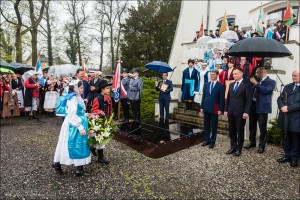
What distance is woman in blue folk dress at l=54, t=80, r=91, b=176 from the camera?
14.4ft

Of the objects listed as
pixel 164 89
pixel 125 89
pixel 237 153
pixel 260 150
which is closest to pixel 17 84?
pixel 125 89

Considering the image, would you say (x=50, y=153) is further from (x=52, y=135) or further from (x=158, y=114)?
(x=158, y=114)

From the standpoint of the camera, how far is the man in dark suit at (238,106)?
5.61 m

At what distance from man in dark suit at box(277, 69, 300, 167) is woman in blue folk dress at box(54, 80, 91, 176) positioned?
4.20 m

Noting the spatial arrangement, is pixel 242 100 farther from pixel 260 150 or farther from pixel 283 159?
pixel 283 159

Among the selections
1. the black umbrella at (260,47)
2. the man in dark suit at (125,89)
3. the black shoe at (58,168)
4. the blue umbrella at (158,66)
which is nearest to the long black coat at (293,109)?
the black umbrella at (260,47)

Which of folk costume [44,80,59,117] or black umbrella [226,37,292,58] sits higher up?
black umbrella [226,37,292,58]

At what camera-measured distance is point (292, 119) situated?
5.15m

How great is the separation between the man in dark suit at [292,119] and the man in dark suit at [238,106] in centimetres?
73

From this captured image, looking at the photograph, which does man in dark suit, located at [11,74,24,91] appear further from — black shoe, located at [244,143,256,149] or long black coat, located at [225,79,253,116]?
black shoe, located at [244,143,256,149]

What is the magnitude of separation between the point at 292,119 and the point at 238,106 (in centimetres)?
113

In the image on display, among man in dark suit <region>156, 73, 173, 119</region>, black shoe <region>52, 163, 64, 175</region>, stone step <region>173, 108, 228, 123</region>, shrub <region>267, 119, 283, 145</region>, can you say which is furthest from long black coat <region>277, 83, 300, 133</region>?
black shoe <region>52, 163, 64, 175</region>

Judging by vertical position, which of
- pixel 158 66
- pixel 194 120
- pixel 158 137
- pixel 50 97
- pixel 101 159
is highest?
pixel 158 66

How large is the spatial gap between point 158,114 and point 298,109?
5942mm
